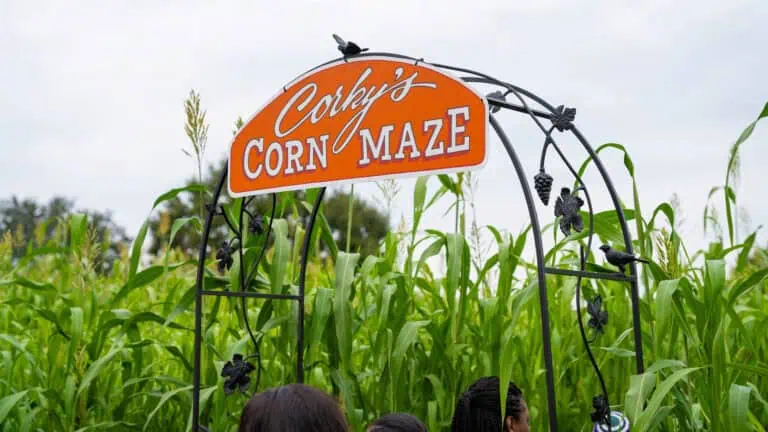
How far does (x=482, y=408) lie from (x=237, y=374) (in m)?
0.77

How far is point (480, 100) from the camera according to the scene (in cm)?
245

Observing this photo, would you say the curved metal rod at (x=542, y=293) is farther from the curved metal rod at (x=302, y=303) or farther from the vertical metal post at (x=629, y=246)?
the curved metal rod at (x=302, y=303)

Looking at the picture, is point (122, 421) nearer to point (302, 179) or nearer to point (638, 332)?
point (302, 179)

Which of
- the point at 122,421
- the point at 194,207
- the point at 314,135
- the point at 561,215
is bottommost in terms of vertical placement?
the point at 122,421

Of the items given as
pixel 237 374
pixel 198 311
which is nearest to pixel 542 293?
pixel 237 374

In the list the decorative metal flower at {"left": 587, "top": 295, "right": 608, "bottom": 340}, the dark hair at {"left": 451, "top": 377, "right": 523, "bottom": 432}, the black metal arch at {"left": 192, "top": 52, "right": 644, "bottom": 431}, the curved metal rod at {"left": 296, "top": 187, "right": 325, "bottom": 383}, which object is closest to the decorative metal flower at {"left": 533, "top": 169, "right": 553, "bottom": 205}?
the black metal arch at {"left": 192, "top": 52, "right": 644, "bottom": 431}

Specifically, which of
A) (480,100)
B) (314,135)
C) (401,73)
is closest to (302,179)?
(314,135)

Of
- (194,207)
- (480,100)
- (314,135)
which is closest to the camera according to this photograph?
(480,100)

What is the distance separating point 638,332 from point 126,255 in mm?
2889

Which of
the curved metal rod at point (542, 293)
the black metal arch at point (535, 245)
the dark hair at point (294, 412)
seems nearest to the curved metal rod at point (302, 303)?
the black metal arch at point (535, 245)

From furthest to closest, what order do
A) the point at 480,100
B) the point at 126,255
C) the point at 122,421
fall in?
the point at 126,255
the point at 122,421
the point at 480,100

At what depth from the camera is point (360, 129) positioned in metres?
2.72

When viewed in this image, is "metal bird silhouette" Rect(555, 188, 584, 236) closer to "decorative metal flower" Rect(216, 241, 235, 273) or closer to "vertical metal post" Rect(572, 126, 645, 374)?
"vertical metal post" Rect(572, 126, 645, 374)

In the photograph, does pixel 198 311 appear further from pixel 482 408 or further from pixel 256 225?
pixel 482 408
